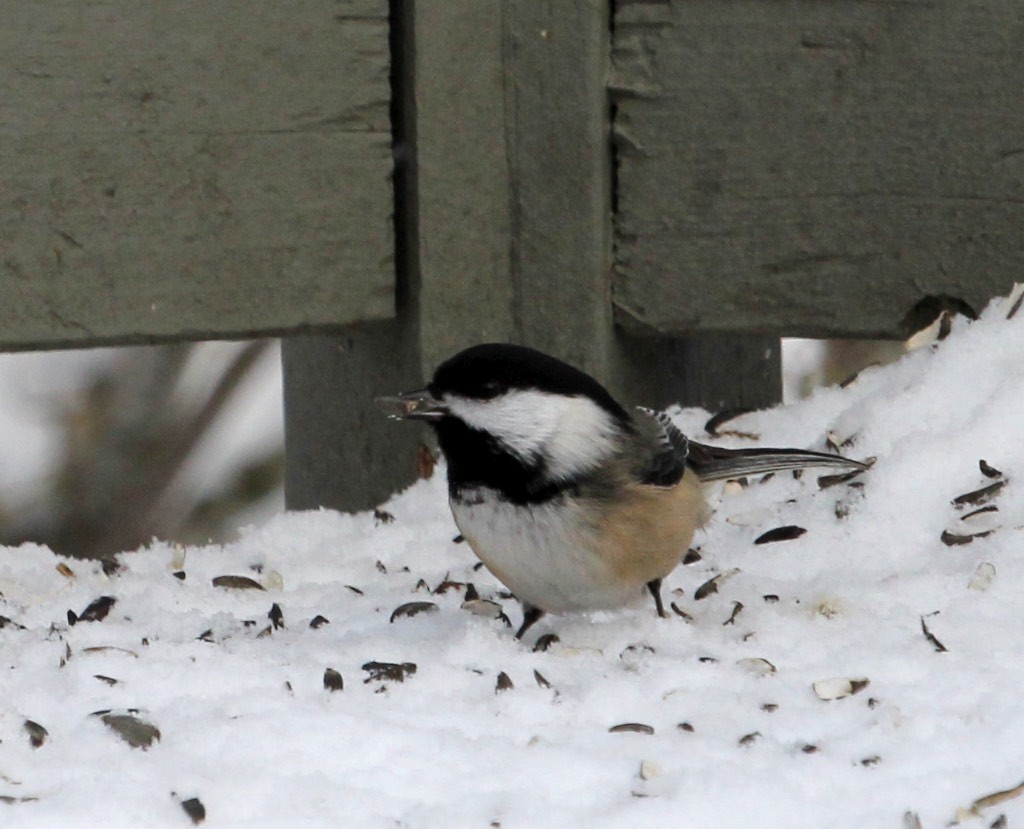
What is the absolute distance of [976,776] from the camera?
1.62 m

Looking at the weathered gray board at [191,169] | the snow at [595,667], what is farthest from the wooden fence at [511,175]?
the snow at [595,667]

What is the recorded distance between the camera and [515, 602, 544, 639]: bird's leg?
2.26m

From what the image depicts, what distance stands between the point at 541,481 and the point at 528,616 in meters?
0.24

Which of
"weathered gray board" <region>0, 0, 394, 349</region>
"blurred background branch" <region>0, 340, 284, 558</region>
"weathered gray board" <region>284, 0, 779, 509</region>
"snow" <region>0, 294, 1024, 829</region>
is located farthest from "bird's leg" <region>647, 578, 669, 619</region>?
"blurred background branch" <region>0, 340, 284, 558</region>

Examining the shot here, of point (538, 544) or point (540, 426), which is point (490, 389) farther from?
point (538, 544)

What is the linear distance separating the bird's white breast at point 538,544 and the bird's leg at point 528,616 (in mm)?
97

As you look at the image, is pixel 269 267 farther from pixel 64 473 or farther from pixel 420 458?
pixel 64 473

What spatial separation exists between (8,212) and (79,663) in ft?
2.57

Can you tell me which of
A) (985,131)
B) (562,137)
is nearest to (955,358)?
(985,131)

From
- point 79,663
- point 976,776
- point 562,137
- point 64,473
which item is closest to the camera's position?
point 976,776

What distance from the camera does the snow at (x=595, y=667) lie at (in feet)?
5.28

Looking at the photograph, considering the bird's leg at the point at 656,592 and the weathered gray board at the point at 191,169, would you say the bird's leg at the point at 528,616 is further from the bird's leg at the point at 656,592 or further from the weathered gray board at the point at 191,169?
the weathered gray board at the point at 191,169

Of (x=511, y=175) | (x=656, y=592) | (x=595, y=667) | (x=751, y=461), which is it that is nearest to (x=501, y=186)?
(x=511, y=175)

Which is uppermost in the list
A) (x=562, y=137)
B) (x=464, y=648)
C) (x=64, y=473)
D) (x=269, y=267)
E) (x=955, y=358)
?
(x=562, y=137)
